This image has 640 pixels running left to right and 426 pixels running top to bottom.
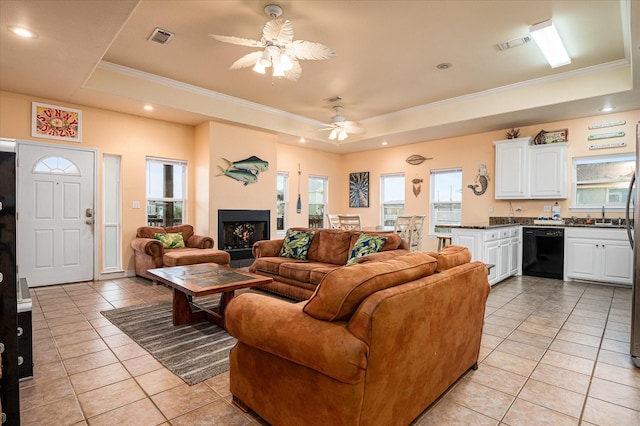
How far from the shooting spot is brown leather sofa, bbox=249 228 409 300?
387cm

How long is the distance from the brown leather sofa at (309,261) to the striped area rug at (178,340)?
1.06 m

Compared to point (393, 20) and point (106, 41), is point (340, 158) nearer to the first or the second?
point (393, 20)

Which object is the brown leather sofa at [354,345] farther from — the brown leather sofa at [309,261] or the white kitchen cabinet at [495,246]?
the white kitchen cabinet at [495,246]

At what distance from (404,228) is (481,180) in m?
2.45

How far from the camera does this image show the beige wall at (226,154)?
17.2ft

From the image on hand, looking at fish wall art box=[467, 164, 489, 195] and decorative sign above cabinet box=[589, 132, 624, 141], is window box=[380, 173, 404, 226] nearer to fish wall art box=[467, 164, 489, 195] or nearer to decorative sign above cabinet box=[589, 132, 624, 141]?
fish wall art box=[467, 164, 489, 195]

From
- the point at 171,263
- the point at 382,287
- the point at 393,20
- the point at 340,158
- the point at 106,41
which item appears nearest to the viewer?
the point at 382,287

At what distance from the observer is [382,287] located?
1533 mm

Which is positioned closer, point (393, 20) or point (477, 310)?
point (477, 310)

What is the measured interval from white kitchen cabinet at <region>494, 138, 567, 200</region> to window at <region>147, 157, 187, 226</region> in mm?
5835

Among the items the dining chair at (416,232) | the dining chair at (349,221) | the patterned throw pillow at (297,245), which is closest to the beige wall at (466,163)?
the dining chair at (416,232)

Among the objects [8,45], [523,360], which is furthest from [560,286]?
[8,45]

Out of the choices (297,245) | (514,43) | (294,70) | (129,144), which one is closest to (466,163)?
(514,43)

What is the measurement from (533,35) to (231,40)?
3.18 meters
